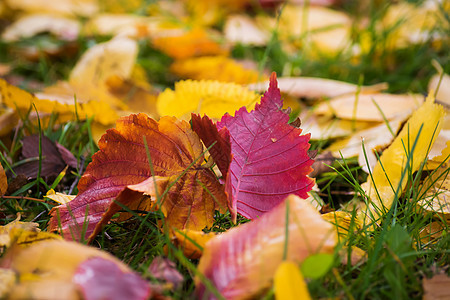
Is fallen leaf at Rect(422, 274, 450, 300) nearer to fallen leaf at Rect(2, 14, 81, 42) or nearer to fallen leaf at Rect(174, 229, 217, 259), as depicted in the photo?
fallen leaf at Rect(174, 229, 217, 259)

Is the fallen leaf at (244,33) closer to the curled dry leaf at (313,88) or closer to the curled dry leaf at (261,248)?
the curled dry leaf at (313,88)

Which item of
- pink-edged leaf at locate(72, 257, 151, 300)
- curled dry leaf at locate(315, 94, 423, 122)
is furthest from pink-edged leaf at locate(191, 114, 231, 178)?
curled dry leaf at locate(315, 94, 423, 122)

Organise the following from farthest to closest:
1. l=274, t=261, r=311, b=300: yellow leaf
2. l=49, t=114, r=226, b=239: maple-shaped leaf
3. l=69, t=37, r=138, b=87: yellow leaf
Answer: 1. l=69, t=37, r=138, b=87: yellow leaf
2. l=49, t=114, r=226, b=239: maple-shaped leaf
3. l=274, t=261, r=311, b=300: yellow leaf

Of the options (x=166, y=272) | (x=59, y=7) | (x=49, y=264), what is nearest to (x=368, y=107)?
(x=166, y=272)

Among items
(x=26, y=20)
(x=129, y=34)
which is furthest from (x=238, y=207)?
(x=26, y=20)

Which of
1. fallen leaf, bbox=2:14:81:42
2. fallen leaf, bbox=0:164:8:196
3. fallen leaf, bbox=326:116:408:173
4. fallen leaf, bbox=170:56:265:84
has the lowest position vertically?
fallen leaf, bbox=0:164:8:196

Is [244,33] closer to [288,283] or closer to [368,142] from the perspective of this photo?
[368,142]

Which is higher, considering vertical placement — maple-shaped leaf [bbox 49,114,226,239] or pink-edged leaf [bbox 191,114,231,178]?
pink-edged leaf [bbox 191,114,231,178]

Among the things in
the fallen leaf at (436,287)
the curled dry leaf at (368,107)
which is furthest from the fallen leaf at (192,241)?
the curled dry leaf at (368,107)
